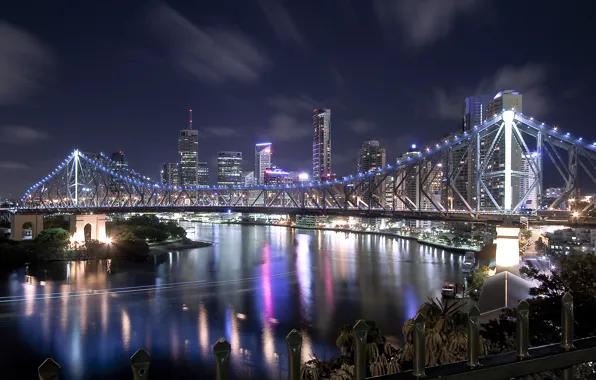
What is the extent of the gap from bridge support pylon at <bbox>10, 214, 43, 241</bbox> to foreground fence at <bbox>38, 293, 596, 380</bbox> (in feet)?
117

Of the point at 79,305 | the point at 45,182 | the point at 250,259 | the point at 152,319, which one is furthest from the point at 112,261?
the point at 45,182

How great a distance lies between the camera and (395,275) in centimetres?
2408

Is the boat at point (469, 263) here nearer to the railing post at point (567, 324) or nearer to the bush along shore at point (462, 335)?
the bush along shore at point (462, 335)

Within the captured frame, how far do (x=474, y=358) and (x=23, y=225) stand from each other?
36.8 metres

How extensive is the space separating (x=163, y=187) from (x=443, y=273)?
85.7 ft

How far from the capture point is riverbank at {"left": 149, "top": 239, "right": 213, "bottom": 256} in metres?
35.0

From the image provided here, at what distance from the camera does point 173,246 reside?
3738 centimetres

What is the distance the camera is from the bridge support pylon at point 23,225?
31.2m

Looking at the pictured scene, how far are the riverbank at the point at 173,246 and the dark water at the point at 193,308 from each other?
553 cm

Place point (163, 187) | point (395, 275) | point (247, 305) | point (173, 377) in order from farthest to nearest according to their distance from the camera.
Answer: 1. point (163, 187)
2. point (395, 275)
3. point (247, 305)
4. point (173, 377)

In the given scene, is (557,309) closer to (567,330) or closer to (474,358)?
(567,330)

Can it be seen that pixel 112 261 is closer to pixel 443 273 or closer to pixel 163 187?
pixel 163 187

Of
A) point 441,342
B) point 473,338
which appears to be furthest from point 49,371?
point 441,342

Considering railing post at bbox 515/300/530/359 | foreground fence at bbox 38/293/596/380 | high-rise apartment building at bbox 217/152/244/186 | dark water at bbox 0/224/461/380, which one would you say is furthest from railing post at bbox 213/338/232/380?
high-rise apartment building at bbox 217/152/244/186
